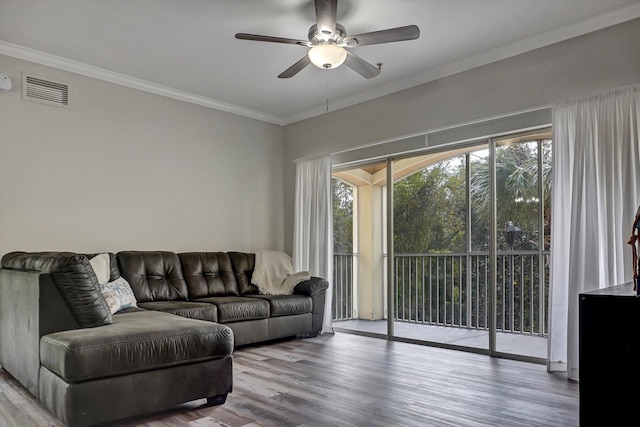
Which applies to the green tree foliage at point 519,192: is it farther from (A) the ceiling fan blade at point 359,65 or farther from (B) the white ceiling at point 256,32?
(A) the ceiling fan blade at point 359,65

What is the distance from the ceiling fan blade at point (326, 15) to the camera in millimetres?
2825

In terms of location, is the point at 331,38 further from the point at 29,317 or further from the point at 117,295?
the point at 29,317

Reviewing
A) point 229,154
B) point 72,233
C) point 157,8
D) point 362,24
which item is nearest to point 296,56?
point 362,24

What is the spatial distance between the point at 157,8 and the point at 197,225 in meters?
2.59

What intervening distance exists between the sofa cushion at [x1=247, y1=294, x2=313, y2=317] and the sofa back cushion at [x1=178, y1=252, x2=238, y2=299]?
0.37m

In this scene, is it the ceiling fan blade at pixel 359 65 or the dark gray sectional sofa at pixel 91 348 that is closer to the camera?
the dark gray sectional sofa at pixel 91 348

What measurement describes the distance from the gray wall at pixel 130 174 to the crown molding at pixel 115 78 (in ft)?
0.21

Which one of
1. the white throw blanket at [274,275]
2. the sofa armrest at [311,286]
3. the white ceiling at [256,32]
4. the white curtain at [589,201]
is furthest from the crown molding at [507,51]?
the sofa armrest at [311,286]

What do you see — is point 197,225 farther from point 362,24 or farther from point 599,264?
point 599,264

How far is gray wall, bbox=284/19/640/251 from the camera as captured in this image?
344 cm

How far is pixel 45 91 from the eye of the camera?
4180 mm

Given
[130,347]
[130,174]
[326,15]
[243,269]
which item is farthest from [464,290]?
[130,174]

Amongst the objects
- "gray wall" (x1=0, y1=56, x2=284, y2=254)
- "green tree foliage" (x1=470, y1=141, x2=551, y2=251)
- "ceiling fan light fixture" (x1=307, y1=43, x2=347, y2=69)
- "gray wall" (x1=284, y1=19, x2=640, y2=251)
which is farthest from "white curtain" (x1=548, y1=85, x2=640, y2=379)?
"gray wall" (x1=0, y1=56, x2=284, y2=254)

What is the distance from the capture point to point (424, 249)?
16.2 ft
